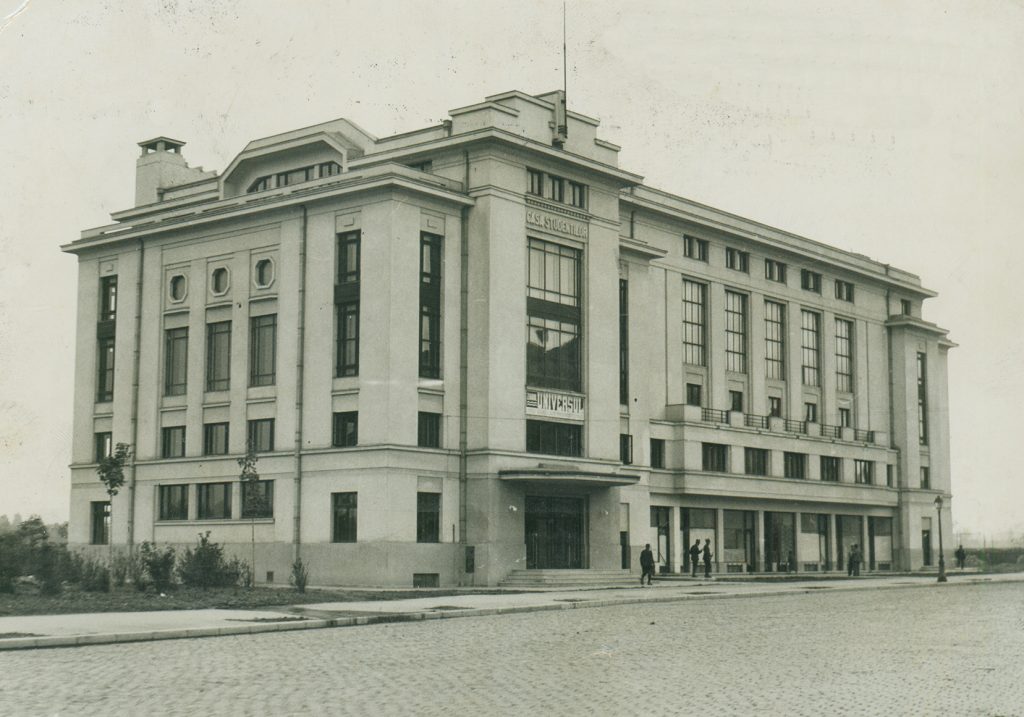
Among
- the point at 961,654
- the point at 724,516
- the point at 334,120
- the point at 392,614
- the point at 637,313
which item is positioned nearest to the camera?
the point at 961,654

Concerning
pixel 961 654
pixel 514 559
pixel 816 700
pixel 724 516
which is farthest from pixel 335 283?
pixel 816 700

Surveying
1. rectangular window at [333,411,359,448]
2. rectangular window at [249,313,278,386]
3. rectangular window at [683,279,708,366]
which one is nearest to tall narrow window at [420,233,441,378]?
rectangular window at [333,411,359,448]

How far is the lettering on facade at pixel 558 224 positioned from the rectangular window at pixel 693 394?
18.6m

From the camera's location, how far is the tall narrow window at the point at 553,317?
54.2 metres

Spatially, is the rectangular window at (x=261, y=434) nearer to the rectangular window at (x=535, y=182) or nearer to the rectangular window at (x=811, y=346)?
the rectangular window at (x=535, y=182)

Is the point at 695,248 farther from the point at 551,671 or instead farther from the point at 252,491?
the point at 551,671

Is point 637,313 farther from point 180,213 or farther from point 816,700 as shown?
point 816,700

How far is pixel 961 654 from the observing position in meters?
20.4

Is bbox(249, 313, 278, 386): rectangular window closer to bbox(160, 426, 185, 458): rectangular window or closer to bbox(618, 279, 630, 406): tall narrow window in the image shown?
bbox(160, 426, 185, 458): rectangular window

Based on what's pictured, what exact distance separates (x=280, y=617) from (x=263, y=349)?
1143 inches

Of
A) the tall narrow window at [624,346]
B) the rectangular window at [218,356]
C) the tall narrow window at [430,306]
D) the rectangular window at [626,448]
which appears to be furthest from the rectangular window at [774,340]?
the rectangular window at [218,356]

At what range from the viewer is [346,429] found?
5091cm

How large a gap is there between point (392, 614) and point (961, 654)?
43.5ft

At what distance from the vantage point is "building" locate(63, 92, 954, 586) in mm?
50406
